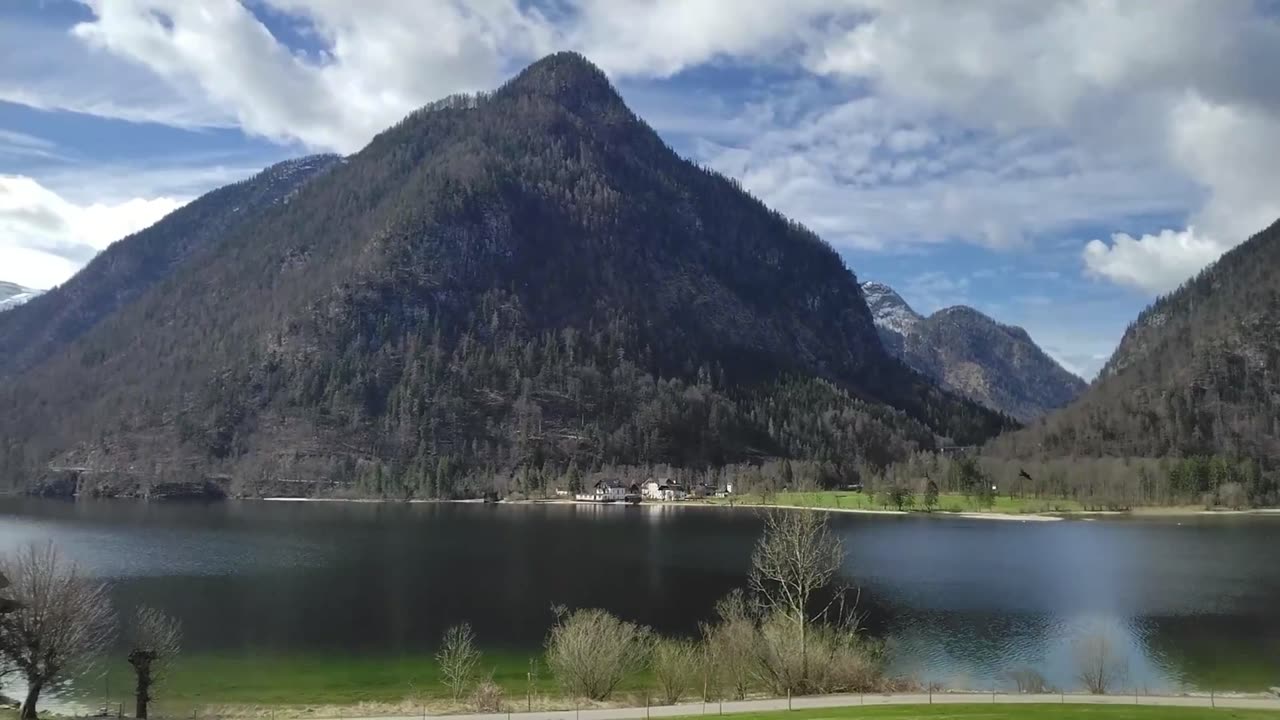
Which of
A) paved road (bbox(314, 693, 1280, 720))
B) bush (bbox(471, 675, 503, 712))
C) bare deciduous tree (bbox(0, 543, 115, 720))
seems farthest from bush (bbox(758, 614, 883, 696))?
bare deciduous tree (bbox(0, 543, 115, 720))

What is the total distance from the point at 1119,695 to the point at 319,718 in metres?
45.6

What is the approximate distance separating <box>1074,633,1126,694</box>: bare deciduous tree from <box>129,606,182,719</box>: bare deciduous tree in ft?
180

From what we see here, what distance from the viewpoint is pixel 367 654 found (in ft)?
229

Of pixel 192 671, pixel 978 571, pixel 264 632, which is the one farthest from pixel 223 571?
pixel 978 571

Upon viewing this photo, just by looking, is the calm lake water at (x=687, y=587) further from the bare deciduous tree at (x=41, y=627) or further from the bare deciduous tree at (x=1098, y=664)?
the bare deciduous tree at (x=41, y=627)

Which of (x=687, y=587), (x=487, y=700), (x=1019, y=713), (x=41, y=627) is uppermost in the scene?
(x=41, y=627)

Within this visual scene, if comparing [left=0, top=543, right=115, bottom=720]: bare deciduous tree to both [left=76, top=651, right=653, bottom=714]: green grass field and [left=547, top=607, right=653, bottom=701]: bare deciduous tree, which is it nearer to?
[left=76, top=651, right=653, bottom=714]: green grass field

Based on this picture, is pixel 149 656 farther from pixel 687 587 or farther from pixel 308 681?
pixel 687 587

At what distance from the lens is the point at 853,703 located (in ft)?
149

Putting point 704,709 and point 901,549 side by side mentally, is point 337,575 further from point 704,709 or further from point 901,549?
point 901,549

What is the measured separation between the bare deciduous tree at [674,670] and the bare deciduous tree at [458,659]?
1240cm

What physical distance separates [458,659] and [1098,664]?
44.5 metres

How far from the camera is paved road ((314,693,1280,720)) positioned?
43.7m

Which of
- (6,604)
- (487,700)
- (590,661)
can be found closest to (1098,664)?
(590,661)
